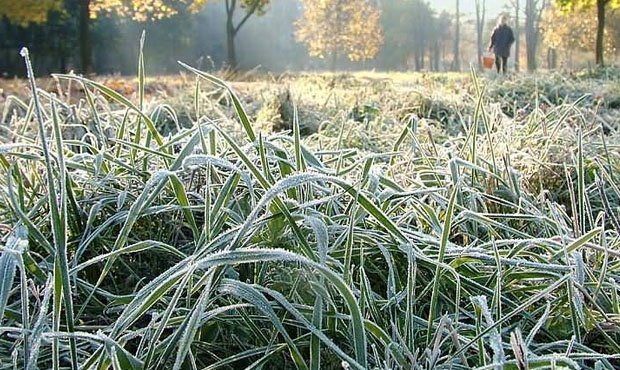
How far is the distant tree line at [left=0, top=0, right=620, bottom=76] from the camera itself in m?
14.8

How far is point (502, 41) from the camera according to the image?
10789 millimetres

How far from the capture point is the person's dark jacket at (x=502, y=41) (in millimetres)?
10711

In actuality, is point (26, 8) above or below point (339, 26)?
below

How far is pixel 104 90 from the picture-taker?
0.75 m

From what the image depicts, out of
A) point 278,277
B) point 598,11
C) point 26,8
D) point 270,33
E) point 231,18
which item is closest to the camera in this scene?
point 278,277

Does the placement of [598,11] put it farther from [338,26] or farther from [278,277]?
[338,26]

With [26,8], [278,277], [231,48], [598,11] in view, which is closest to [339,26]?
[231,48]

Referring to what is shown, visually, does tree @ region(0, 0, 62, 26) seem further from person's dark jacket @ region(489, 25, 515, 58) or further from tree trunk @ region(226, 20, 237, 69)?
person's dark jacket @ region(489, 25, 515, 58)

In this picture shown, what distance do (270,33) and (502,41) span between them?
25.5 metres

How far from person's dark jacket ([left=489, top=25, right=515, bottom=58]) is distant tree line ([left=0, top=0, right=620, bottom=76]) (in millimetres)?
2453

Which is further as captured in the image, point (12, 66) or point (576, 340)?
point (12, 66)

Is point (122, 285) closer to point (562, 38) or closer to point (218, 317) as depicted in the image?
point (218, 317)

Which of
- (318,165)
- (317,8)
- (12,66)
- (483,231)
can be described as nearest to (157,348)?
(318,165)

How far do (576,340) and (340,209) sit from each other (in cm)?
32
